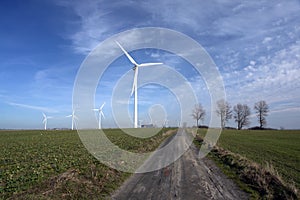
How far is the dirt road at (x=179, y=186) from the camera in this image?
1025 cm

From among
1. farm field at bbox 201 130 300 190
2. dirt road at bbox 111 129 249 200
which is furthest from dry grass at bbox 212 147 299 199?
farm field at bbox 201 130 300 190

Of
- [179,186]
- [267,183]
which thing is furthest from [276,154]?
[179,186]

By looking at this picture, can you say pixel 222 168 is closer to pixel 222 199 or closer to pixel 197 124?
pixel 222 199

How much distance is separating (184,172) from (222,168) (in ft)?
11.0

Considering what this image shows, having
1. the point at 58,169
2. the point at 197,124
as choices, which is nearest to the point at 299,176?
the point at 58,169

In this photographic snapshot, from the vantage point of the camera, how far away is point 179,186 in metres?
11.8

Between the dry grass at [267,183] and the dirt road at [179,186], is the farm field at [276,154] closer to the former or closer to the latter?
the dry grass at [267,183]

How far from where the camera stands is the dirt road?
10.2 m

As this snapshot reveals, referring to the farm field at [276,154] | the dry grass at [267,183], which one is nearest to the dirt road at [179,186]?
the dry grass at [267,183]

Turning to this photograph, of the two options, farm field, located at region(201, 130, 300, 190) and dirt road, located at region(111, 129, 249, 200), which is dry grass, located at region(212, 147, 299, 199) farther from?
farm field, located at region(201, 130, 300, 190)

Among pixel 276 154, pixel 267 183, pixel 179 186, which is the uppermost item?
pixel 267 183

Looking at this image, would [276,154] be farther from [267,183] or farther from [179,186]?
[179,186]

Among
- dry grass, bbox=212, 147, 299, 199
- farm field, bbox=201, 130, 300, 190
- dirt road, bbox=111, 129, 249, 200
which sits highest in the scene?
dry grass, bbox=212, 147, 299, 199

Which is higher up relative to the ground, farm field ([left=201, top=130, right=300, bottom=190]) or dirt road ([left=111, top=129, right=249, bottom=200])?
dirt road ([left=111, top=129, right=249, bottom=200])
